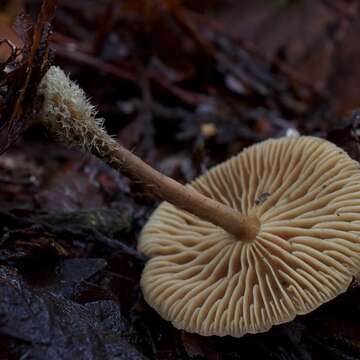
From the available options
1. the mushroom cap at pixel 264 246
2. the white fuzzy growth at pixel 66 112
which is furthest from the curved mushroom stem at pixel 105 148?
the mushroom cap at pixel 264 246

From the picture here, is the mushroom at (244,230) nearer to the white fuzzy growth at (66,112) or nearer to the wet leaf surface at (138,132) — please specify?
the white fuzzy growth at (66,112)

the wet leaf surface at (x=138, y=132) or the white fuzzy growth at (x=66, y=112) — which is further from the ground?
the white fuzzy growth at (x=66, y=112)

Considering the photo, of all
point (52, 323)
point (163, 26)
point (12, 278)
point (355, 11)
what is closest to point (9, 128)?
point (12, 278)

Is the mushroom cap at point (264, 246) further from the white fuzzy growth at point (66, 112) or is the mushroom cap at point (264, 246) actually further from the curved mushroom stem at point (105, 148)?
the white fuzzy growth at point (66, 112)

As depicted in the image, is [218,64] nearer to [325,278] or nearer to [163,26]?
[163,26]

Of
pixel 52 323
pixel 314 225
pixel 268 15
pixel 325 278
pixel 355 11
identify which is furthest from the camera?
pixel 268 15

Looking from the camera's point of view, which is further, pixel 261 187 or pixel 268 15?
pixel 268 15
